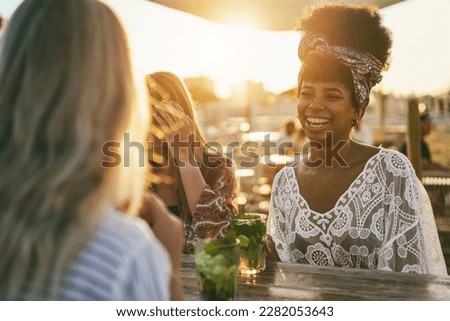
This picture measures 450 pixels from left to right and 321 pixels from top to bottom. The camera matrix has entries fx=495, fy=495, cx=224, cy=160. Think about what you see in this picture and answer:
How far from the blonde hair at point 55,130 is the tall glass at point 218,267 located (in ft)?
1.35

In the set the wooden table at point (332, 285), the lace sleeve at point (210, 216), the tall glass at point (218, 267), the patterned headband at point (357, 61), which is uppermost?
the patterned headband at point (357, 61)

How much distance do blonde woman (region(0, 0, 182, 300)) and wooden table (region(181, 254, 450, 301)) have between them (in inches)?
22.1

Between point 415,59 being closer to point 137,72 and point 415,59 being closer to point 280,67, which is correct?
point 280,67

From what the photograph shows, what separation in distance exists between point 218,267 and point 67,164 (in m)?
0.53

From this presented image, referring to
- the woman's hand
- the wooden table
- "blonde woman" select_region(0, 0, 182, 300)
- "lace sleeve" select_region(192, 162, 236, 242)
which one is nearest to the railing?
"lace sleeve" select_region(192, 162, 236, 242)

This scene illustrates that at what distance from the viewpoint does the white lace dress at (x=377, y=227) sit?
1.74 metres

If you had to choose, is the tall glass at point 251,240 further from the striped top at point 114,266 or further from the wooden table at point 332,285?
the striped top at point 114,266

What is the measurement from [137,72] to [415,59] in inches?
83.3

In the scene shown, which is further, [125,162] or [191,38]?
[191,38]

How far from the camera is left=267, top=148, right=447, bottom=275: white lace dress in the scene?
1.74 meters

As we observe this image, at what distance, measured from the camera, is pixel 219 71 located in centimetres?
294

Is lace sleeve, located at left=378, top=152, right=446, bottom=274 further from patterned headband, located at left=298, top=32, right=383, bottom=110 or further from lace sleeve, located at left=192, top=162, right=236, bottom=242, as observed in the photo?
lace sleeve, located at left=192, top=162, right=236, bottom=242

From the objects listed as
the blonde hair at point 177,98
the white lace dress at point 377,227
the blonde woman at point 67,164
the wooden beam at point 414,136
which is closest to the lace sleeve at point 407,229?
the white lace dress at point 377,227
